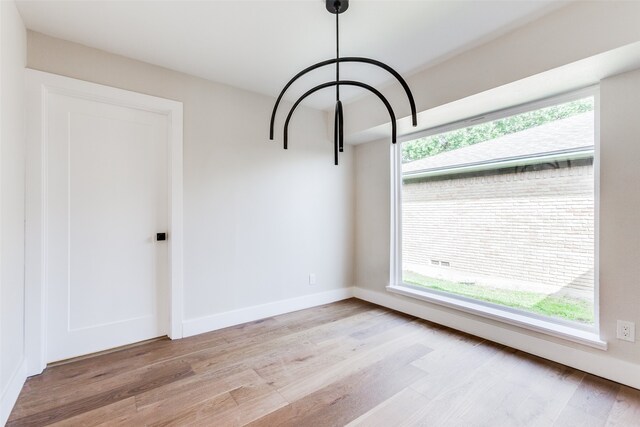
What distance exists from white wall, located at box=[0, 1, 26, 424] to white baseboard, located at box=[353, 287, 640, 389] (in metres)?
3.22

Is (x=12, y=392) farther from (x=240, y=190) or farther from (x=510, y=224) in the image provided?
(x=510, y=224)

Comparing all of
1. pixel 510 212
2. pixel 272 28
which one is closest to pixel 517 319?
pixel 510 212

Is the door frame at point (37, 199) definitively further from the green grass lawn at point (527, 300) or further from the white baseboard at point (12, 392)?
the green grass lawn at point (527, 300)

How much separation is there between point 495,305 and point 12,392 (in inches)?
142

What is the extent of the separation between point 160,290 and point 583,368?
3440 mm

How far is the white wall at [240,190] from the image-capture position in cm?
250

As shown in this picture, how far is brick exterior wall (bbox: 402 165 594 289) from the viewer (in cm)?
225

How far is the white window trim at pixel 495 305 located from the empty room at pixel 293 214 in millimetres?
24

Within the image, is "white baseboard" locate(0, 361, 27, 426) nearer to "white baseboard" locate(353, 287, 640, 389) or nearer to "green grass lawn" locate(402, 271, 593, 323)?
"white baseboard" locate(353, 287, 640, 389)

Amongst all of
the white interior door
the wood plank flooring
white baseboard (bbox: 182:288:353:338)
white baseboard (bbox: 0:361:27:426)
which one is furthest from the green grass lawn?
white baseboard (bbox: 0:361:27:426)

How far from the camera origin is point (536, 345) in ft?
7.61

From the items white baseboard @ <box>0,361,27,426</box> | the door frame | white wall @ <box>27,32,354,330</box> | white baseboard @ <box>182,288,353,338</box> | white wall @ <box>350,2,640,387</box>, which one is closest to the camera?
white baseboard @ <box>0,361,27,426</box>

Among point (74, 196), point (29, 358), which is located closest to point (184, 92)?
point (74, 196)

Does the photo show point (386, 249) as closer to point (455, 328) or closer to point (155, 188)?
point (455, 328)
